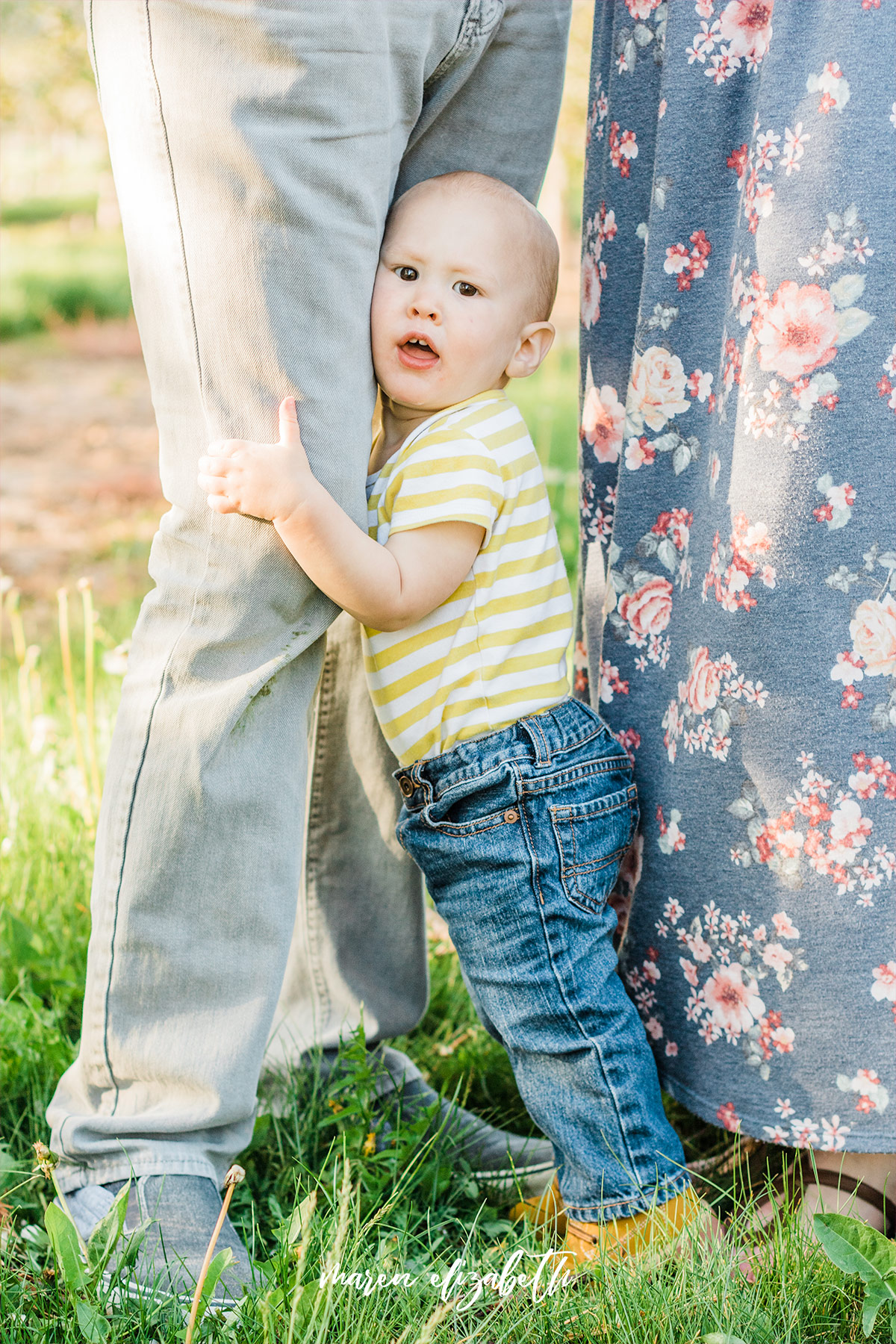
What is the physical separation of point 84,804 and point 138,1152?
3.63 ft

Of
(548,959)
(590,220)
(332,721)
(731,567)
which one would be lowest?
(548,959)

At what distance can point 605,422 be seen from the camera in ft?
5.58

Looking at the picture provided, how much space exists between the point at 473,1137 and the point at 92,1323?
0.67 meters

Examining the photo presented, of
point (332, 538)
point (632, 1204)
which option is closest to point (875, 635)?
point (332, 538)

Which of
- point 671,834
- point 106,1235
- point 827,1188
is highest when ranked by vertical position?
point 671,834

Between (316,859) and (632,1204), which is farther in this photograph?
(316,859)

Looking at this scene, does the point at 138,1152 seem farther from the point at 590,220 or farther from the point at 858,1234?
the point at 590,220

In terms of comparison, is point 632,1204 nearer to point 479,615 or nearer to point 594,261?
point 479,615

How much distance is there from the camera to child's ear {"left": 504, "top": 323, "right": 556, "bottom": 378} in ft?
5.13

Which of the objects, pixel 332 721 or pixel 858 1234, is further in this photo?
pixel 332 721

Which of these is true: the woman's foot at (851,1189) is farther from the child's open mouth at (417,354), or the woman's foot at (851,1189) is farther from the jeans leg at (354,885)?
the child's open mouth at (417,354)

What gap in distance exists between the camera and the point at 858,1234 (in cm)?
127

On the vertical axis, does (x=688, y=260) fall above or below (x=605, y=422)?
above

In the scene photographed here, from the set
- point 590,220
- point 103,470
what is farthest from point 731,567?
point 103,470
